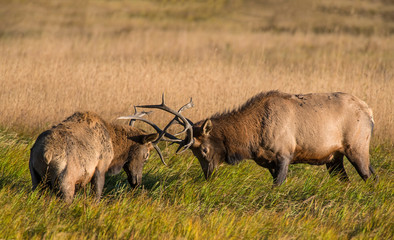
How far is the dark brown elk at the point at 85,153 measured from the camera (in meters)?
6.13

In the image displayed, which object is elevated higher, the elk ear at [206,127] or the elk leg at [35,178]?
the elk ear at [206,127]

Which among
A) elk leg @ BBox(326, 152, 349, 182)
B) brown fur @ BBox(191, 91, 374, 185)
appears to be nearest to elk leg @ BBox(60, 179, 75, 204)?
brown fur @ BBox(191, 91, 374, 185)

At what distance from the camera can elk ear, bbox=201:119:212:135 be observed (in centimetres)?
780

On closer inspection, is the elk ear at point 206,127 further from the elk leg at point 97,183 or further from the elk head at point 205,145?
the elk leg at point 97,183

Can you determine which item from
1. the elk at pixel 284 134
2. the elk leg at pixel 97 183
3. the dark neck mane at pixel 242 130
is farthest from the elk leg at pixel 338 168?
the elk leg at pixel 97 183

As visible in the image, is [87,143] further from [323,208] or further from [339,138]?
[339,138]

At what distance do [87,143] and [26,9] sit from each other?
102ft

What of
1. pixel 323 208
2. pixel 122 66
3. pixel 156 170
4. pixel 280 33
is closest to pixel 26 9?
pixel 280 33

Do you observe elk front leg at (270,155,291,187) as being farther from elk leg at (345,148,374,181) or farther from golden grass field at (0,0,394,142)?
golden grass field at (0,0,394,142)

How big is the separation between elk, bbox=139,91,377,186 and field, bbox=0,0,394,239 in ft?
1.02

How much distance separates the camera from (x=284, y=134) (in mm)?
7879

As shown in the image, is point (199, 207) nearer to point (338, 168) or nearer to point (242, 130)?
point (242, 130)

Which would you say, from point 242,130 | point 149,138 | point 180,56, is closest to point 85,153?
point 149,138

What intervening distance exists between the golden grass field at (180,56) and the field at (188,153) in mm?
53
